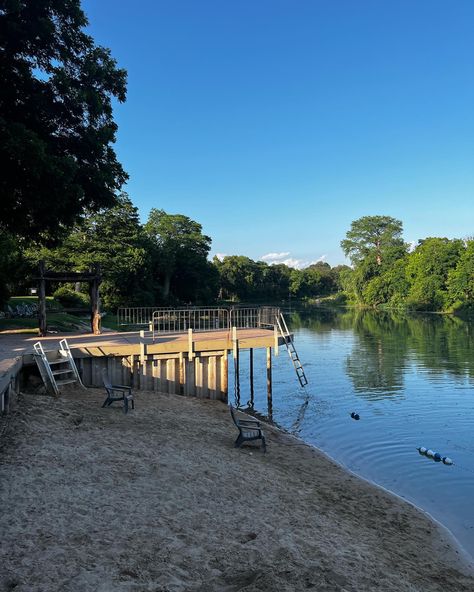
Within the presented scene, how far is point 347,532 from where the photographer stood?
24.7 feet

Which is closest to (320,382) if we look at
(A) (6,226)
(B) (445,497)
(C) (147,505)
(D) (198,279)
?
(B) (445,497)

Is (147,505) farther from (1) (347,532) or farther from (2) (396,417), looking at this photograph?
(2) (396,417)

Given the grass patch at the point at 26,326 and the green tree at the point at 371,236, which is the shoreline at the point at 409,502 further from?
the green tree at the point at 371,236

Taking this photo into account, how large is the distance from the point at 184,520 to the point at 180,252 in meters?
70.3

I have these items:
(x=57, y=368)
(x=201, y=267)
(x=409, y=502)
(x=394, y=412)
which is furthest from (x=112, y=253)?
(x=409, y=502)

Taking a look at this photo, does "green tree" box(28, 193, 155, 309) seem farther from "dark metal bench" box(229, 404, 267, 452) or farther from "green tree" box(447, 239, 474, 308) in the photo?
"green tree" box(447, 239, 474, 308)

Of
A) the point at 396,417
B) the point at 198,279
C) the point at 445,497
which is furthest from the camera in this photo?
the point at 198,279

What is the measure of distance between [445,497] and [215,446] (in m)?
5.24

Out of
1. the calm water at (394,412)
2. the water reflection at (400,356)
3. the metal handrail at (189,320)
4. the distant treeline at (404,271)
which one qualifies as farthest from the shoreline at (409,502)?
the distant treeline at (404,271)

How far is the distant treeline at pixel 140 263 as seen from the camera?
1426 inches

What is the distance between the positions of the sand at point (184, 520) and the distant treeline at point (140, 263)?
12.9m

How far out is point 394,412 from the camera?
59.8 ft

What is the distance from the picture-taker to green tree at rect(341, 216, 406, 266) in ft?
399

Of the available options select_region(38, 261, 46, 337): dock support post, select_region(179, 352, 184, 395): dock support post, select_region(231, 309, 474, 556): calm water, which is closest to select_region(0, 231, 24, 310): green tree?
select_region(38, 261, 46, 337): dock support post
